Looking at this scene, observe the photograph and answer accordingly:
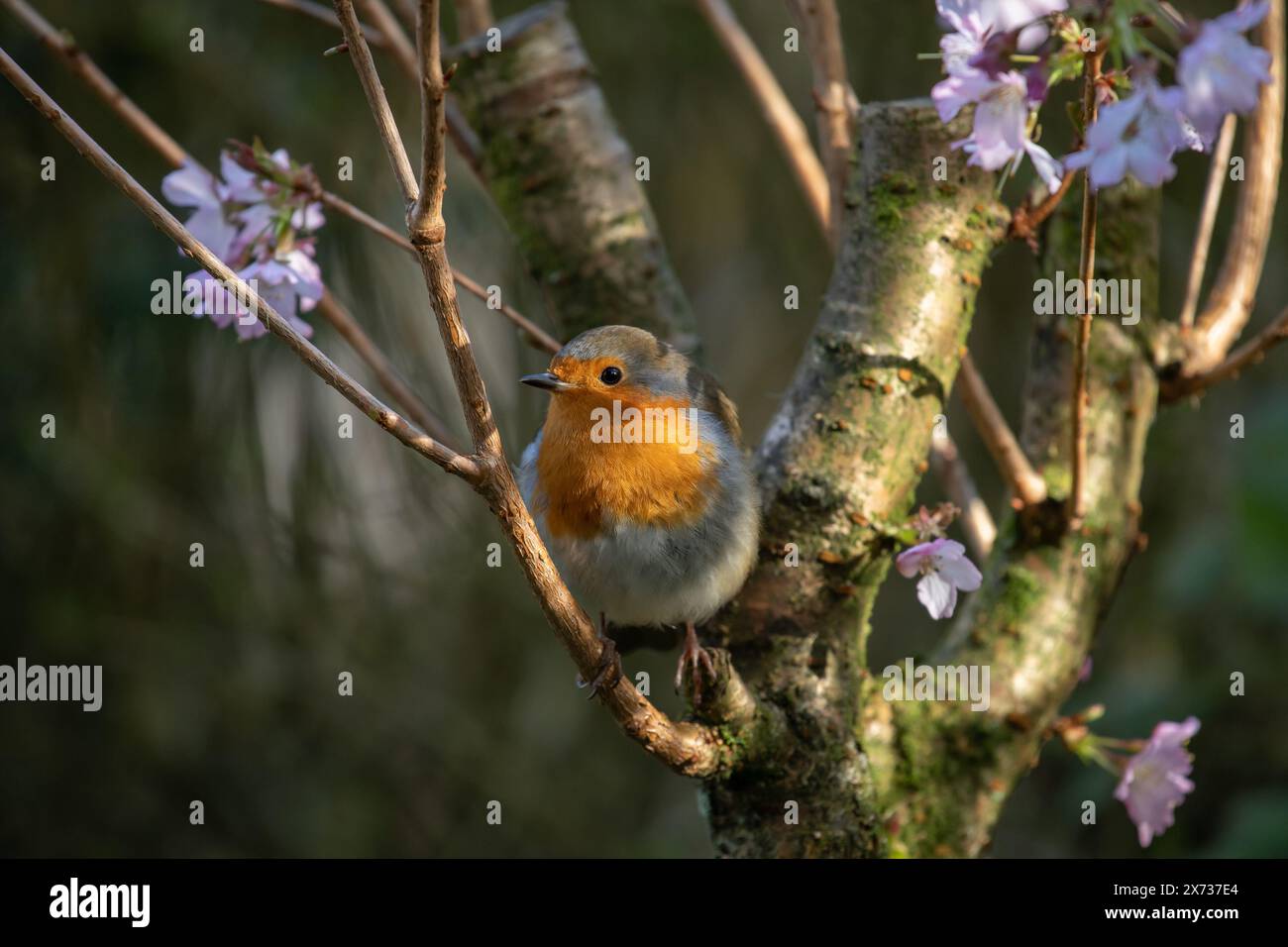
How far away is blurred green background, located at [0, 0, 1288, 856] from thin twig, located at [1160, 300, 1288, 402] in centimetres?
93

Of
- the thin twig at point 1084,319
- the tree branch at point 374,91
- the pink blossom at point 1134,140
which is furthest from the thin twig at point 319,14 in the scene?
the pink blossom at point 1134,140

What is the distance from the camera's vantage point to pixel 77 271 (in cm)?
418

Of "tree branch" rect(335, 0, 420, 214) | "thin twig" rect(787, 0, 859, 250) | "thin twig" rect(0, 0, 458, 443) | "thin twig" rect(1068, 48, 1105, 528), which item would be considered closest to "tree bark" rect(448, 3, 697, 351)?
"thin twig" rect(0, 0, 458, 443)

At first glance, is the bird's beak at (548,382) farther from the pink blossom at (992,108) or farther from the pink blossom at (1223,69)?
the pink blossom at (1223,69)

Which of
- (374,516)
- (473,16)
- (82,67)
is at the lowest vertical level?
(374,516)

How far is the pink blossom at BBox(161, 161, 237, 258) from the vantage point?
2.36 metres

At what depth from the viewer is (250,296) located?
5.25 ft

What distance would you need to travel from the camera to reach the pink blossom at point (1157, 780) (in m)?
2.29

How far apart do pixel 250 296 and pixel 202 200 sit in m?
0.88

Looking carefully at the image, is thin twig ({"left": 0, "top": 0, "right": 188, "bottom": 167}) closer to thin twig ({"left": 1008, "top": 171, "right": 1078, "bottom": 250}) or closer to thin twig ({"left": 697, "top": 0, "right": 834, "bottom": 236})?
thin twig ({"left": 697, "top": 0, "right": 834, "bottom": 236})

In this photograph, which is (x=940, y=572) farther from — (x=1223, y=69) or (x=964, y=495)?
(x=1223, y=69)

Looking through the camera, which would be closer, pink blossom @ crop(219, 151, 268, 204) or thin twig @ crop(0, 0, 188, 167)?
pink blossom @ crop(219, 151, 268, 204)

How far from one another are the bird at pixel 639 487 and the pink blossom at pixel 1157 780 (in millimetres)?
787

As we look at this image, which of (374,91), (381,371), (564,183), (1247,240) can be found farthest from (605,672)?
(1247,240)
